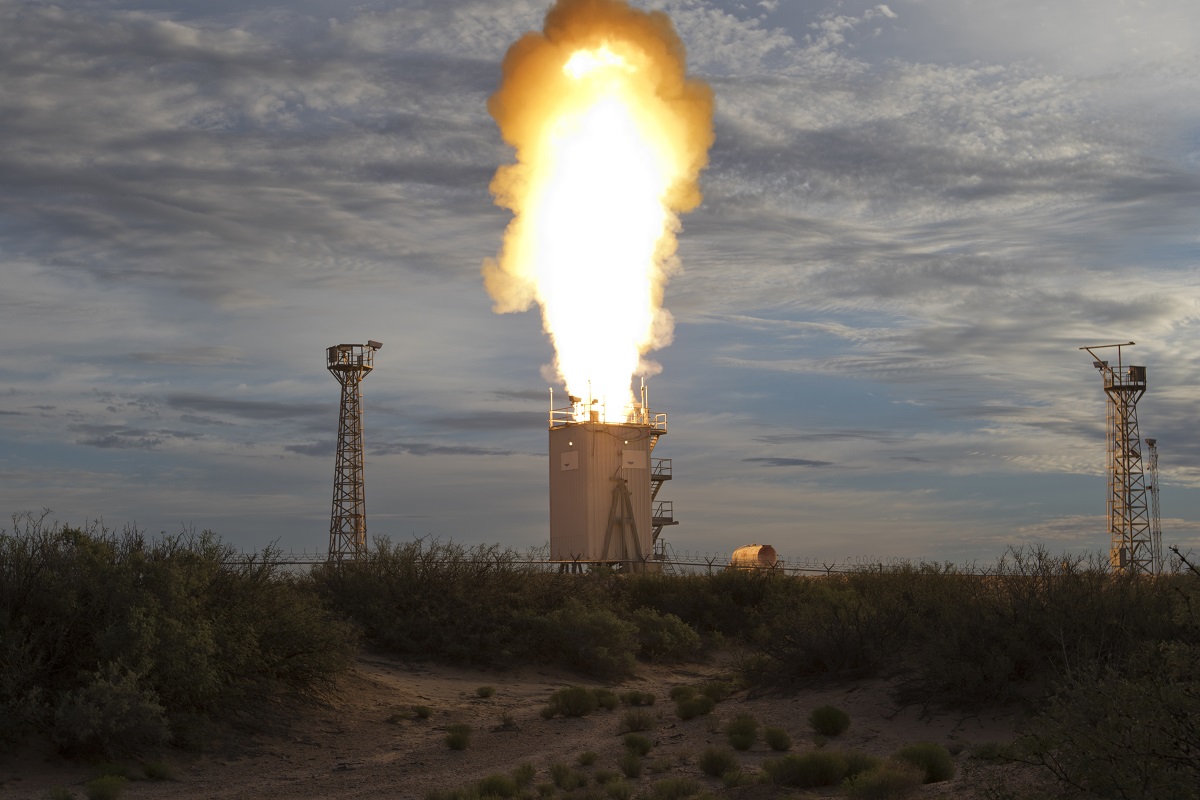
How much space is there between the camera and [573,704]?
1962 centimetres

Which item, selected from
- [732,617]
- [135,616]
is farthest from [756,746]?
[732,617]

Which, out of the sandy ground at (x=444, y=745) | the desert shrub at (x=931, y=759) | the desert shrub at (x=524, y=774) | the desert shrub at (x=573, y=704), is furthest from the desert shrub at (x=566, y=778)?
the desert shrub at (x=573, y=704)

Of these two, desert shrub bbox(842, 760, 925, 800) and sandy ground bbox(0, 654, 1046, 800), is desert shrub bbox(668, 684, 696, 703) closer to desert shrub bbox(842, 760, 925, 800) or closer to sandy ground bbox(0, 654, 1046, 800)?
sandy ground bbox(0, 654, 1046, 800)

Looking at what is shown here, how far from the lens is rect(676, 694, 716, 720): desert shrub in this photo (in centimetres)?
1878

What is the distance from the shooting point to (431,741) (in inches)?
707

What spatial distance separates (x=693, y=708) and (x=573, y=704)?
7.00ft

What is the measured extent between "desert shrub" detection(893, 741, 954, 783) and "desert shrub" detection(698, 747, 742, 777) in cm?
205

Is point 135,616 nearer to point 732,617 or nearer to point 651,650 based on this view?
point 651,650

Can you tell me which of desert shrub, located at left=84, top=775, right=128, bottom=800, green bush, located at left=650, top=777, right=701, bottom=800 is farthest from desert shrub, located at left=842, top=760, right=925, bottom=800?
desert shrub, located at left=84, top=775, right=128, bottom=800

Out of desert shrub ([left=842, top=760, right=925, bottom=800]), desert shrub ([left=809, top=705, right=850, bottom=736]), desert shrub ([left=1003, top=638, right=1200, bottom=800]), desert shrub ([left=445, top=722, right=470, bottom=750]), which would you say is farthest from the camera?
desert shrub ([left=445, top=722, right=470, bottom=750])

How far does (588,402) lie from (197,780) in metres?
26.0

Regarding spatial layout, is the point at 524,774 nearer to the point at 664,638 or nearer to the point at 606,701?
the point at 606,701

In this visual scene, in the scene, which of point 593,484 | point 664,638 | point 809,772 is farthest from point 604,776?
point 593,484

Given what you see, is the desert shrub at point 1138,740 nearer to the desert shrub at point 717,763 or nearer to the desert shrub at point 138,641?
the desert shrub at point 717,763
